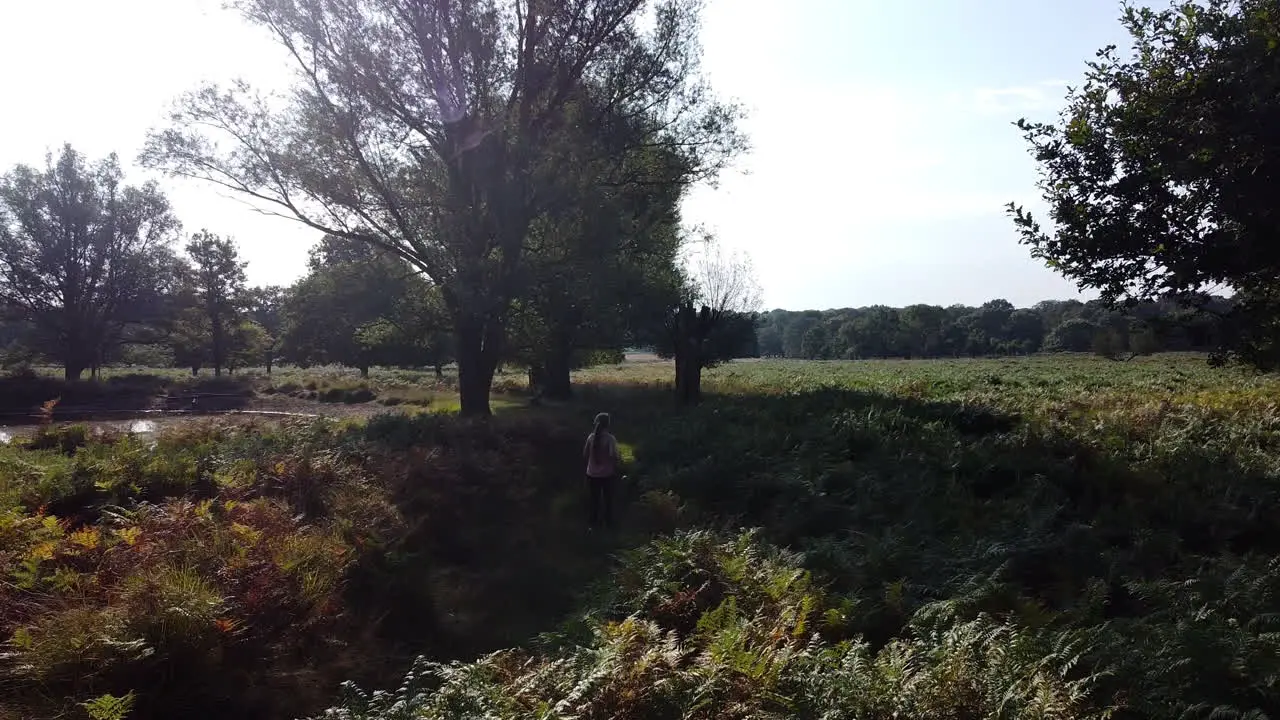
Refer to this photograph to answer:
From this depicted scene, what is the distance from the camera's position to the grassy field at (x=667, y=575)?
4.77 m

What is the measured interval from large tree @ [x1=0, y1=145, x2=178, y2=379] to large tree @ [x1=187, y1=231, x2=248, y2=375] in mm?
3418

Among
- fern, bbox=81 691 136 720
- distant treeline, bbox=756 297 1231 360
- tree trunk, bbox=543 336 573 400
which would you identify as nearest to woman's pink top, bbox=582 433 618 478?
fern, bbox=81 691 136 720

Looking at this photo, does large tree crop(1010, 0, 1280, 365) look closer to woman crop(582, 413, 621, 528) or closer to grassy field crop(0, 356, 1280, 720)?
grassy field crop(0, 356, 1280, 720)

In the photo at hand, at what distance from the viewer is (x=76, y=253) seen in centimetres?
3953

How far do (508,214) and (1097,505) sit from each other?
15.8m

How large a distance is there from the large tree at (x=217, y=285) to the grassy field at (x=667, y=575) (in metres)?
39.2

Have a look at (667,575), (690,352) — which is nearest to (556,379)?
(690,352)

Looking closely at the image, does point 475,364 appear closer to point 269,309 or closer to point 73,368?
point 73,368

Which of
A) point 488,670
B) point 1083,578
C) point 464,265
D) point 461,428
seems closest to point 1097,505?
point 1083,578

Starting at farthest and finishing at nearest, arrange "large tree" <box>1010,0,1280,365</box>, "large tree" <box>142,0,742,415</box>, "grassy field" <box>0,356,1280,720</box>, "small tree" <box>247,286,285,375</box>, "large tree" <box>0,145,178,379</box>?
"small tree" <box>247,286,285,375</box> → "large tree" <box>0,145,178,379</box> → "large tree" <box>142,0,742,415</box> → "large tree" <box>1010,0,1280,365</box> → "grassy field" <box>0,356,1280,720</box>

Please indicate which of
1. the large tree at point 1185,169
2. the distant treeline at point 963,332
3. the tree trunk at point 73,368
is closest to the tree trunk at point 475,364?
the large tree at point 1185,169

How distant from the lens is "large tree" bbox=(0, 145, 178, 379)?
125 ft

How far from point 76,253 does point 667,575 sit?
155 ft

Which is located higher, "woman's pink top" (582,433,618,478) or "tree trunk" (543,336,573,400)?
"tree trunk" (543,336,573,400)
